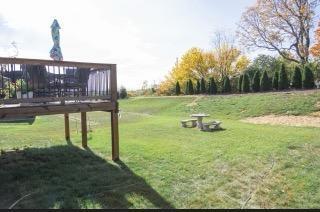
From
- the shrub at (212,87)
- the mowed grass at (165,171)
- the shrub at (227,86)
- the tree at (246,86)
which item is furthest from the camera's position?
the shrub at (212,87)

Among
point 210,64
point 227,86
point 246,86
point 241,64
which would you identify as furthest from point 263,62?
point 246,86

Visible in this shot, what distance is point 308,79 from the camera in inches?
851

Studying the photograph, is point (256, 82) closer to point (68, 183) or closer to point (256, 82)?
point (256, 82)

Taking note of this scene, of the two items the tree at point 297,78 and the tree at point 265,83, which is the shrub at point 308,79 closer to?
the tree at point 297,78

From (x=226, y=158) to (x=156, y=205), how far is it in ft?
9.37

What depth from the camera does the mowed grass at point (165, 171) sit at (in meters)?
5.44

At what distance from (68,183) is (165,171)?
191 cm

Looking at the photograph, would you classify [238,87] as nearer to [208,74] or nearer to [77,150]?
[208,74]

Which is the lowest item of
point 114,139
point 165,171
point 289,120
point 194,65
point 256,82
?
point 165,171

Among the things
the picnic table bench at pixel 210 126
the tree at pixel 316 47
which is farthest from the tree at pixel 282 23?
the picnic table bench at pixel 210 126

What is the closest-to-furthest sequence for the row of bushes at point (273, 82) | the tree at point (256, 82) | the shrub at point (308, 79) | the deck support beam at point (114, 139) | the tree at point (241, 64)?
the deck support beam at point (114, 139) → the shrub at point (308, 79) → the row of bushes at point (273, 82) → the tree at point (256, 82) → the tree at point (241, 64)

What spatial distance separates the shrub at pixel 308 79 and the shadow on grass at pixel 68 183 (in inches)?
702

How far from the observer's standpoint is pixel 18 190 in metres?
5.55

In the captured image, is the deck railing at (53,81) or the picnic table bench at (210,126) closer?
the deck railing at (53,81)
